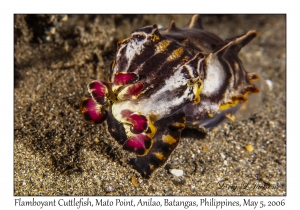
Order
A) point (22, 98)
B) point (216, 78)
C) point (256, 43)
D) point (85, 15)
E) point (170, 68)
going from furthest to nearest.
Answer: point (256, 43) → point (85, 15) → point (22, 98) → point (216, 78) → point (170, 68)

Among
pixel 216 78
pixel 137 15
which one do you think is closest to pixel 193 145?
pixel 216 78

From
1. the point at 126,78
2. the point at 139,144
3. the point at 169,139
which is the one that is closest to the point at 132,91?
the point at 126,78

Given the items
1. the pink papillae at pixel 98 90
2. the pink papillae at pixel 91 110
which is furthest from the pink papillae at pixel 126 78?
the pink papillae at pixel 91 110

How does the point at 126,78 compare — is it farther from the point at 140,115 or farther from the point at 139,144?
the point at 139,144

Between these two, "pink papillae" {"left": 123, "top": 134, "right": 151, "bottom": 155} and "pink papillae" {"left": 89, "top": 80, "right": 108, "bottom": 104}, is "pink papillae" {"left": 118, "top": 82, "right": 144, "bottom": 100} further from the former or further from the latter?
"pink papillae" {"left": 123, "top": 134, "right": 151, "bottom": 155}

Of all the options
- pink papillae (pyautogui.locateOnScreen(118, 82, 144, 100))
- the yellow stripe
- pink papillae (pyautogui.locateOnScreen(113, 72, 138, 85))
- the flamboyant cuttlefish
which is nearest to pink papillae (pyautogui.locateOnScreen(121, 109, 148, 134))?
the flamboyant cuttlefish

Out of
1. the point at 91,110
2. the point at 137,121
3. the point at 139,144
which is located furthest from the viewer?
the point at 91,110
